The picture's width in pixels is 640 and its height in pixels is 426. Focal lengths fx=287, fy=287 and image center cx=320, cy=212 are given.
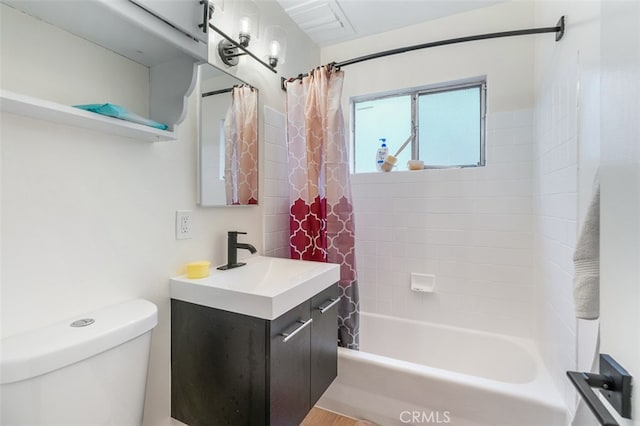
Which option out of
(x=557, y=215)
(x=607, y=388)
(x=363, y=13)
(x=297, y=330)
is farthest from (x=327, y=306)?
(x=363, y=13)

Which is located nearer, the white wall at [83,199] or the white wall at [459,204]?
the white wall at [83,199]

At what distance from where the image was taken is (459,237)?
79.1 inches

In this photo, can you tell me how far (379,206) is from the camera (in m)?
2.22

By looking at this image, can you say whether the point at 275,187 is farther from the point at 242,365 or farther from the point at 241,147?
the point at 242,365

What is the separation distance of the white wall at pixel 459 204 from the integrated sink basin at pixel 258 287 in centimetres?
92

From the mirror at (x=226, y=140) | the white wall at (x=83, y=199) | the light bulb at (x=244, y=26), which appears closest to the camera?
the white wall at (x=83, y=199)

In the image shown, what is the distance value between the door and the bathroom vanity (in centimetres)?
82

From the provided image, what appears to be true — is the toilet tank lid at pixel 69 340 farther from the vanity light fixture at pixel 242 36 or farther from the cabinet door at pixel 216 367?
the vanity light fixture at pixel 242 36

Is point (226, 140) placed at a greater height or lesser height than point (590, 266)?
greater

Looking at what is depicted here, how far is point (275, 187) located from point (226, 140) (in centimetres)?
48

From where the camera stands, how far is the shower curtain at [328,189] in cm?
169

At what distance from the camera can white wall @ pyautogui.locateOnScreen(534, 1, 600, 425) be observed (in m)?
1.05

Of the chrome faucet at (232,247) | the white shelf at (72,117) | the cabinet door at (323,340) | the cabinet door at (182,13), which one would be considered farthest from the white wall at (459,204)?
the white shelf at (72,117)

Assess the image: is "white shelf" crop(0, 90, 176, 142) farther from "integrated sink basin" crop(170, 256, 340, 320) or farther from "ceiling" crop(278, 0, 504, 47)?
"ceiling" crop(278, 0, 504, 47)
